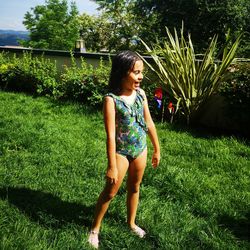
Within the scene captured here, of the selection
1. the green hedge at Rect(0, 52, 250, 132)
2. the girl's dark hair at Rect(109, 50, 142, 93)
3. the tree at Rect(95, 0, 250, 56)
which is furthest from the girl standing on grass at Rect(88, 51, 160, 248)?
the tree at Rect(95, 0, 250, 56)

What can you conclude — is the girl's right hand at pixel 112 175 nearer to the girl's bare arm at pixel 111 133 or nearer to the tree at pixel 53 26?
the girl's bare arm at pixel 111 133

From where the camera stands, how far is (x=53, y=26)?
34.7 meters

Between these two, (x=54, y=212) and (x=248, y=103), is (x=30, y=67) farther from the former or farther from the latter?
(x=54, y=212)

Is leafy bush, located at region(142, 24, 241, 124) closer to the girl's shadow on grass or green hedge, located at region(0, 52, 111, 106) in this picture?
green hedge, located at region(0, 52, 111, 106)

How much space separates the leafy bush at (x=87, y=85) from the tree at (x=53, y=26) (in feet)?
85.6

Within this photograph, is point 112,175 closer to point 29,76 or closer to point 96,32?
point 29,76

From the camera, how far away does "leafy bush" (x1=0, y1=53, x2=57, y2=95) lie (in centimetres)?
919

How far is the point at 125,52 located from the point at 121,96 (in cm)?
33

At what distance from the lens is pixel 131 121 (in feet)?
9.43

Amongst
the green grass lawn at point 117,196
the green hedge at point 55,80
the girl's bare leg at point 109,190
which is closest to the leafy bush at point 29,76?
the green hedge at point 55,80

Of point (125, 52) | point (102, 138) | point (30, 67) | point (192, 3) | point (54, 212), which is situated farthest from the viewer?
point (192, 3)

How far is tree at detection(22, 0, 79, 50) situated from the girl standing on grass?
3197 cm

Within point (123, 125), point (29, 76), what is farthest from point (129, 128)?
point (29, 76)

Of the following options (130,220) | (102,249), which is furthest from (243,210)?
(102,249)
